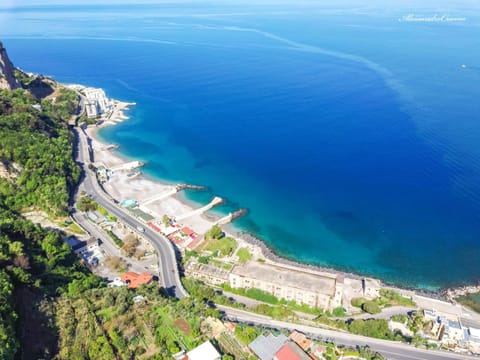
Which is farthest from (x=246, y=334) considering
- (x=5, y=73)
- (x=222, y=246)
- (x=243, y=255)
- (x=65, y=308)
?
(x=5, y=73)

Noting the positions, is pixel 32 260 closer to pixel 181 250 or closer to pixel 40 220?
pixel 40 220

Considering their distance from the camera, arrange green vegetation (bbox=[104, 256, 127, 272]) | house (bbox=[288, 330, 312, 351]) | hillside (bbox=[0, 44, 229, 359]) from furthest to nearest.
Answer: green vegetation (bbox=[104, 256, 127, 272]) → house (bbox=[288, 330, 312, 351]) → hillside (bbox=[0, 44, 229, 359])

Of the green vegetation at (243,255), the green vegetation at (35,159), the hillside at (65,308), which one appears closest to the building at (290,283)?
the green vegetation at (243,255)

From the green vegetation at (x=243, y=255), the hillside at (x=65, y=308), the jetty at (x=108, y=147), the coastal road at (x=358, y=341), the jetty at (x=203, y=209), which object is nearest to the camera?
the hillside at (x=65, y=308)

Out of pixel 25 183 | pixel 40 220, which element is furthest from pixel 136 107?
pixel 40 220

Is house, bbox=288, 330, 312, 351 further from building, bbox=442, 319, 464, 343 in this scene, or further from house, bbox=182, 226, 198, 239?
house, bbox=182, 226, 198, 239

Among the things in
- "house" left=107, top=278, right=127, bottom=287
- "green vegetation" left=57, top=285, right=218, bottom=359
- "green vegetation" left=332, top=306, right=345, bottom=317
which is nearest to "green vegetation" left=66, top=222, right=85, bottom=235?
"house" left=107, top=278, right=127, bottom=287

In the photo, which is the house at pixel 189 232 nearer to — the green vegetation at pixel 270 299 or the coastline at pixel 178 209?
the coastline at pixel 178 209
